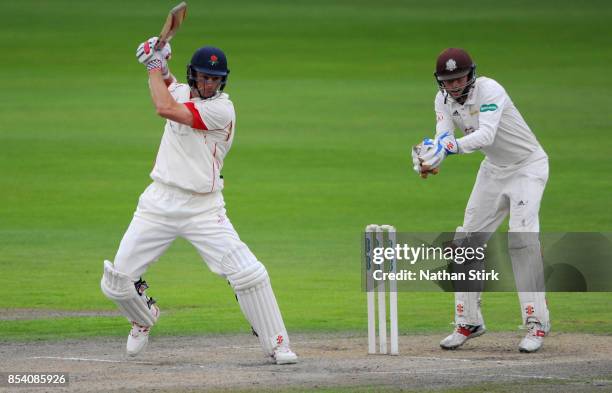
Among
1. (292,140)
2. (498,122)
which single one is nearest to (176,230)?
(498,122)

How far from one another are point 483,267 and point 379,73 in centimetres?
2175

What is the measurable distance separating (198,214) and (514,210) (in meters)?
2.14

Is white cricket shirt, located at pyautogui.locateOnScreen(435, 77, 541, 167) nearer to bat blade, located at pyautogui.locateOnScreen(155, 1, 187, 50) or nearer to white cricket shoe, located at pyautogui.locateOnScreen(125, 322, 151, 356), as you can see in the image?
bat blade, located at pyautogui.locateOnScreen(155, 1, 187, 50)

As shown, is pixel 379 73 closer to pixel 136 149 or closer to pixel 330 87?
pixel 330 87

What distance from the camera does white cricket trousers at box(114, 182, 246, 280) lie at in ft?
26.7

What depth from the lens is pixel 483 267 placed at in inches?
358

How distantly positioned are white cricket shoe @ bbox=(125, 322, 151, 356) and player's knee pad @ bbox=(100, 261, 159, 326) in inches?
1.7

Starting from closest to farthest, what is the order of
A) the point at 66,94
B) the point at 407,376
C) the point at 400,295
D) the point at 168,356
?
the point at 407,376, the point at 168,356, the point at 400,295, the point at 66,94

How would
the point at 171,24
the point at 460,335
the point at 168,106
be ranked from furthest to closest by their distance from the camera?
the point at 460,335 → the point at 171,24 → the point at 168,106

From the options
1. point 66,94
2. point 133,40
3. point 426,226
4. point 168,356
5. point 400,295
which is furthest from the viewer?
point 133,40

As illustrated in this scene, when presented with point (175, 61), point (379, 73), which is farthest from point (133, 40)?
Result: point (379, 73)

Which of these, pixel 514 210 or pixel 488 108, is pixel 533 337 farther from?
pixel 488 108

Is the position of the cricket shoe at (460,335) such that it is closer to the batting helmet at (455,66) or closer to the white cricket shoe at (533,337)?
the white cricket shoe at (533,337)

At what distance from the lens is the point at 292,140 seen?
75.5 feet
